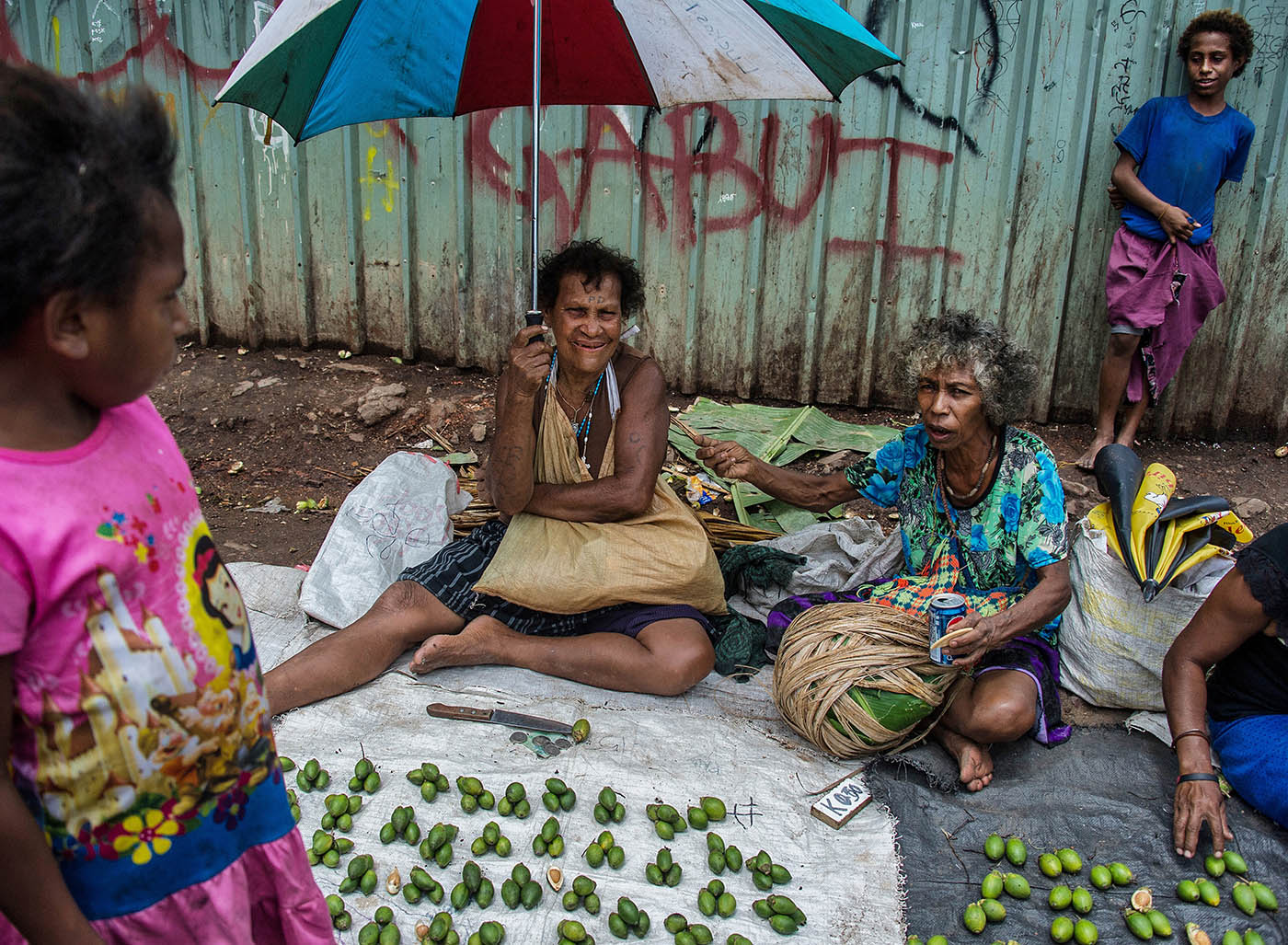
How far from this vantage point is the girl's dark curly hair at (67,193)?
0.90 meters

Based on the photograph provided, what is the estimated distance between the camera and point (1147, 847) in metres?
2.42

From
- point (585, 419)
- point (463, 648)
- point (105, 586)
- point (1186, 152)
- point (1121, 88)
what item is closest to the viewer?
point (105, 586)

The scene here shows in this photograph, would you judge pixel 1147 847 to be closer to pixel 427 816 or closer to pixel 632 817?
pixel 632 817

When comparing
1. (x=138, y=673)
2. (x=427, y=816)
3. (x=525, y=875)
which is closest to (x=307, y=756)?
(x=427, y=816)

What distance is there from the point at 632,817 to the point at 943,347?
1505 millimetres

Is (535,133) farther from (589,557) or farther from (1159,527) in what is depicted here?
(1159,527)

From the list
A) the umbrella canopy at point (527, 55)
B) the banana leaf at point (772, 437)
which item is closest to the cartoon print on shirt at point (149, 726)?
the umbrella canopy at point (527, 55)

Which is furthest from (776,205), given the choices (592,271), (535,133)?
(535,133)

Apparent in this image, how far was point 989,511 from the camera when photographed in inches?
109

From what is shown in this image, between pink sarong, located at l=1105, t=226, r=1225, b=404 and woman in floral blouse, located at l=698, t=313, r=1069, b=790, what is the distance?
216cm

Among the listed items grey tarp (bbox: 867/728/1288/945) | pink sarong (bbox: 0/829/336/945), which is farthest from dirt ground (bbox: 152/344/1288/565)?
pink sarong (bbox: 0/829/336/945)

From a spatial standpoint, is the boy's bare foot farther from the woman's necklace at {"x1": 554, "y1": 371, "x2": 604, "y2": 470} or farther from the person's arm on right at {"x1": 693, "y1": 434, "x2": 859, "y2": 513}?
the woman's necklace at {"x1": 554, "y1": 371, "x2": 604, "y2": 470}

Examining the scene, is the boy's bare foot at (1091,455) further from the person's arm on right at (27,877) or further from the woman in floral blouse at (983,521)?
the person's arm on right at (27,877)

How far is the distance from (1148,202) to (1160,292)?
415mm
